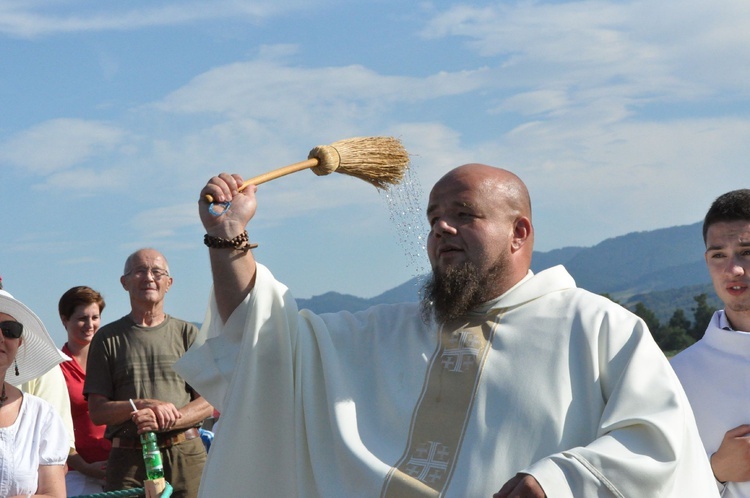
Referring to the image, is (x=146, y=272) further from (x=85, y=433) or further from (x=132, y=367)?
(x=85, y=433)

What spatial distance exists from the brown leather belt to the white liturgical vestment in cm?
244

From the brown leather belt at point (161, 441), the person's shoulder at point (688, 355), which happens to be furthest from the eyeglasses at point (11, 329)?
the person's shoulder at point (688, 355)

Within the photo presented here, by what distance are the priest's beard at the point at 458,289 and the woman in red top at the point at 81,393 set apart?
3627mm

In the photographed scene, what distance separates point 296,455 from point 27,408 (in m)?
2.23

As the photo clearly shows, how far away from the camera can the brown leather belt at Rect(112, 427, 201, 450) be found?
22.7 feet

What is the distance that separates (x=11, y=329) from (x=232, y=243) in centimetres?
208

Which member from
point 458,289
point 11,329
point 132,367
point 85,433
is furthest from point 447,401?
point 85,433

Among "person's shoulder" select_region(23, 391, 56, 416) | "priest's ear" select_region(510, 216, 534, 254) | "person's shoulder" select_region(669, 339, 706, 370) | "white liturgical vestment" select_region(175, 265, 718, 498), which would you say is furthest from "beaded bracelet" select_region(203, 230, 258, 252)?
"person's shoulder" select_region(669, 339, 706, 370)

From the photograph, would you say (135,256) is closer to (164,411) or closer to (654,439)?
(164,411)

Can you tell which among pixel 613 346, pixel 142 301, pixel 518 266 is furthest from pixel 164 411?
pixel 613 346

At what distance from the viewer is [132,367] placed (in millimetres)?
7047

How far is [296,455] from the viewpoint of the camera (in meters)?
4.48

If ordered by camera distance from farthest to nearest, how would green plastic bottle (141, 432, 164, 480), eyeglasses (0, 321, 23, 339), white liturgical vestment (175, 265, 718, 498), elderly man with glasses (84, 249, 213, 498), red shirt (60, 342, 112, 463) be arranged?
red shirt (60, 342, 112, 463) < elderly man with glasses (84, 249, 213, 498) < green plastic bottle (141, 432, 164, 480) < eyeglasses (0, 321, 23, 339) < white liturgical vestment (175, 265, 718, 498)

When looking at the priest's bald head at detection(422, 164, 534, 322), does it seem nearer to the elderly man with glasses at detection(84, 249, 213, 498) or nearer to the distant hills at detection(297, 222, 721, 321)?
the elderly man with glasses at detection(84, 249, 213, 498)
